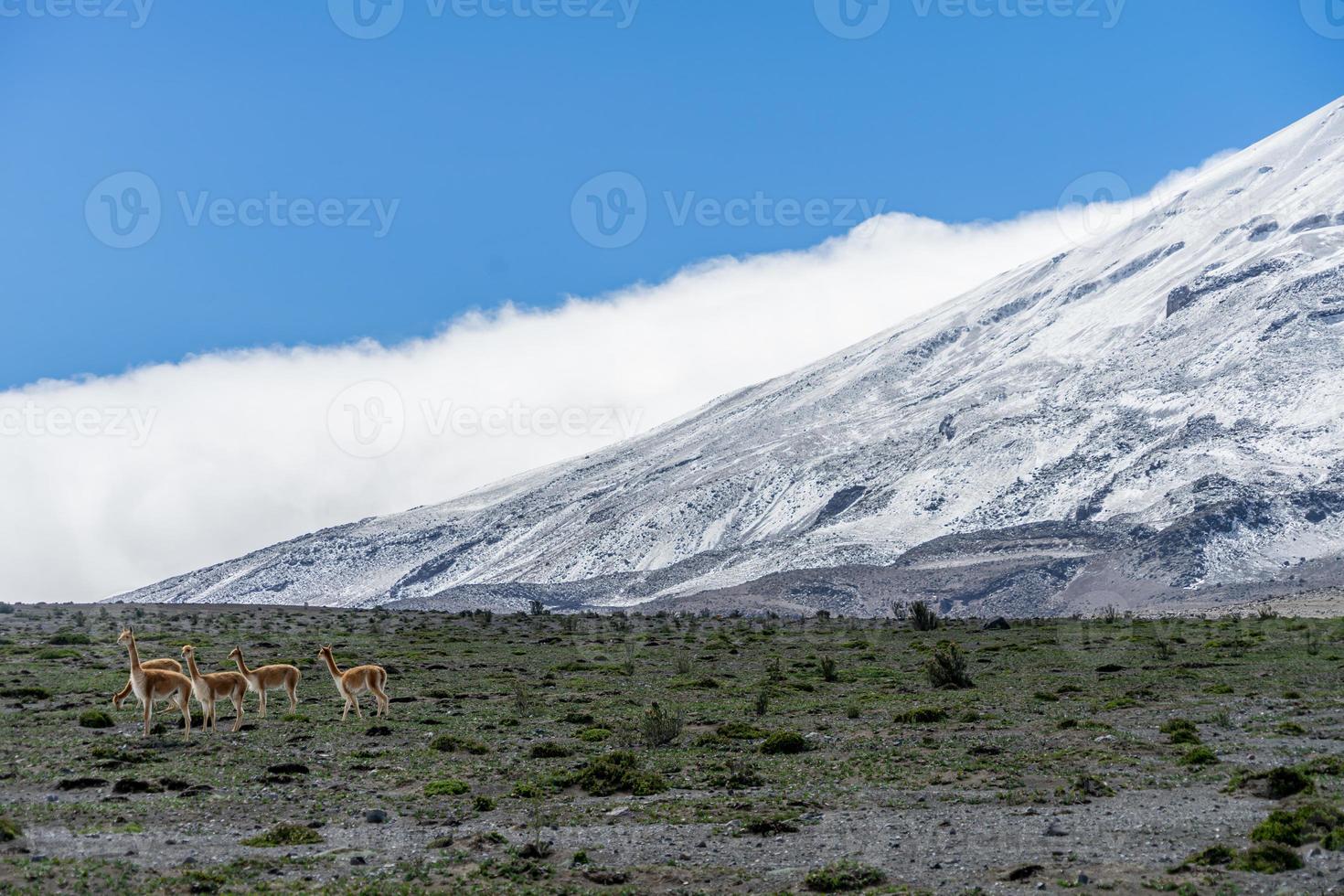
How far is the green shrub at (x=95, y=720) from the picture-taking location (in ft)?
74.1

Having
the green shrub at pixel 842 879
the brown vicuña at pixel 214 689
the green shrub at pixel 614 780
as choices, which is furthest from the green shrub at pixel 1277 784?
A: the brown vicuña at pixel 214 689

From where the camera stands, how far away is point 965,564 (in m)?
123

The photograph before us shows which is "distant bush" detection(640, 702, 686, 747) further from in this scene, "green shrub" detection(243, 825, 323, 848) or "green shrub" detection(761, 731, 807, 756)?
"green shrub" detection(243, 825, 323, 848)

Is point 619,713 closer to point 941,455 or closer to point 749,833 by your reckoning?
point 749,833

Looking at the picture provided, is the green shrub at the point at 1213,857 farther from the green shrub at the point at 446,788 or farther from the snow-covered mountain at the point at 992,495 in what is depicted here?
the snow-covered mountain at the point at 992,495

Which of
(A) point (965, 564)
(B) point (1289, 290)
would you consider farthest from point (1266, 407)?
(A) point (965, 564)

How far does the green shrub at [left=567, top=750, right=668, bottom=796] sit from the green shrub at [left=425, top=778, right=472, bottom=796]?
1581mm

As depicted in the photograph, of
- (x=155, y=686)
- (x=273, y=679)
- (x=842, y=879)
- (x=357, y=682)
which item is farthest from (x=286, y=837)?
→ (x=273, y=679)

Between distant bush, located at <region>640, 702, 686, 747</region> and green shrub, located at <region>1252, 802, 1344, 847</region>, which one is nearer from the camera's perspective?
green shrub, located at <region>1252, 802, 1344, 847</region>

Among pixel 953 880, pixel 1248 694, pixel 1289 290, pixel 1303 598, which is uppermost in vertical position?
pixel 1289 290

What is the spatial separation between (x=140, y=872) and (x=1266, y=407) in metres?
155

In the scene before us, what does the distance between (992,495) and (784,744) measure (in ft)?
425

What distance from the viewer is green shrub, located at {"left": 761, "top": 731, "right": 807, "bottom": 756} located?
20.5 m

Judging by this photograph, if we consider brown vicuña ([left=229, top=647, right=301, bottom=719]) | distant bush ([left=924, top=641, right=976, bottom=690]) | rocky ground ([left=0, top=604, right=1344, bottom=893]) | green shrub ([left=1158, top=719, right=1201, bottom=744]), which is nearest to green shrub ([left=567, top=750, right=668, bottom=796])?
rocky ground ([left=0, top=604, right=1344, bottom=893])
